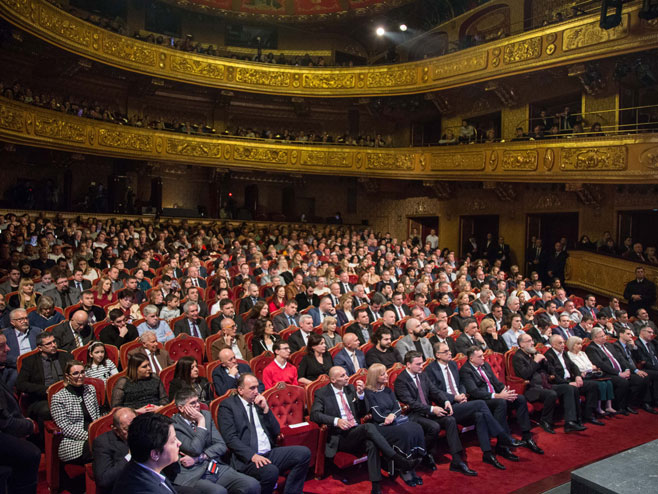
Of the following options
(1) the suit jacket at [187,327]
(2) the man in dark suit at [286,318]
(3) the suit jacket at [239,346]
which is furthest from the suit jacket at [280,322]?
(1) the suit jacket at [187,327]

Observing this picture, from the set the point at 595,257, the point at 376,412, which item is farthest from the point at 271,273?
the point at 595,257

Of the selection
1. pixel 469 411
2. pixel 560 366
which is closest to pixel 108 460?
pixel 469 411

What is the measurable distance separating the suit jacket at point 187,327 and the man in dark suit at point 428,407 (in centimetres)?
194

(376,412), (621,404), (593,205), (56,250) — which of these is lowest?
(621,404)

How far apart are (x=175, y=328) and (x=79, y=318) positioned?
838 mm

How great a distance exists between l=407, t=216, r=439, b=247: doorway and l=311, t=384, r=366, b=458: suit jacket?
10.1 m

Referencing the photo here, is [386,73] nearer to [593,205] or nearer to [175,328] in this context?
[593,205]

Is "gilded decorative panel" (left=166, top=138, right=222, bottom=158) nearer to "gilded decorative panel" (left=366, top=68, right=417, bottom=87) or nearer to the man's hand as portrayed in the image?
"gilded decorative panel" (left=366, top=68, right=417, bottom=87)

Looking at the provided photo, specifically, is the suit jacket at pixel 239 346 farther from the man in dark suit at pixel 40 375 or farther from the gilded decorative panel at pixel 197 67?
the gilded decorative panel at pixel 197 67

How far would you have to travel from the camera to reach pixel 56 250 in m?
6.65

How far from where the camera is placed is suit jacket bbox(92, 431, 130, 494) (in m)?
2.36

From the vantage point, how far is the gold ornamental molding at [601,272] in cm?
826

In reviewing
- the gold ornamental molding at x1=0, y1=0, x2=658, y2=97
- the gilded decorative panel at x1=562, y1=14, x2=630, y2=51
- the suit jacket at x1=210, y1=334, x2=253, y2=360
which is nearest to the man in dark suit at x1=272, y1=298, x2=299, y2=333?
the suit jacket at x1=210, y1=334, x2=253, y2=360

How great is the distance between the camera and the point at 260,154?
39.3 ft
